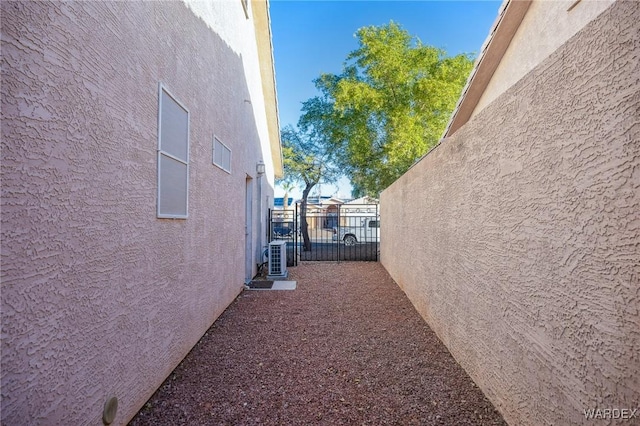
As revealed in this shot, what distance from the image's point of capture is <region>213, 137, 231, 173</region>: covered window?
5.06 m

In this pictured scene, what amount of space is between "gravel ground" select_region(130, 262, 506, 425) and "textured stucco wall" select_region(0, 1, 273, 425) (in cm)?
43

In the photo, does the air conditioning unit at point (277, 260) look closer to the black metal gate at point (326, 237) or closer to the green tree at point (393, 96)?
the black metal gate at point (326, 237)

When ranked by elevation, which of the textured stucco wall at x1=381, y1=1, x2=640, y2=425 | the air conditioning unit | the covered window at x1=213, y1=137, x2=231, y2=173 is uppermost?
the covered window at x1=213, y1=137, x2=231, y2=173

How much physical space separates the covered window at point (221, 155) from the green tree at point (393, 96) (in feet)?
31.6

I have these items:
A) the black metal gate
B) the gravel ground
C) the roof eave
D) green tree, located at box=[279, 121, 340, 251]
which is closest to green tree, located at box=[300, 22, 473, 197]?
green tree, located at box=[279, 121, 340, 251]

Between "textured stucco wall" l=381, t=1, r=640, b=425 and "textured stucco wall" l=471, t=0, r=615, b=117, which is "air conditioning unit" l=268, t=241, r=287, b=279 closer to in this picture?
"textured stucco wall" l=381, t=1, r=640, b=425

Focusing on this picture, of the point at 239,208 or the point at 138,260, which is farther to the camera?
the point at 239,208

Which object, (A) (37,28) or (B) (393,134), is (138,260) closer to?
(A) (37,28)

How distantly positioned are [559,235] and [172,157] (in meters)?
3.41

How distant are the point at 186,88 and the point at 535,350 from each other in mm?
4234

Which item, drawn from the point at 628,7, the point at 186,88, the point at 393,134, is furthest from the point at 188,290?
the point at 393,134

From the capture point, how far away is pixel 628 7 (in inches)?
56.9
